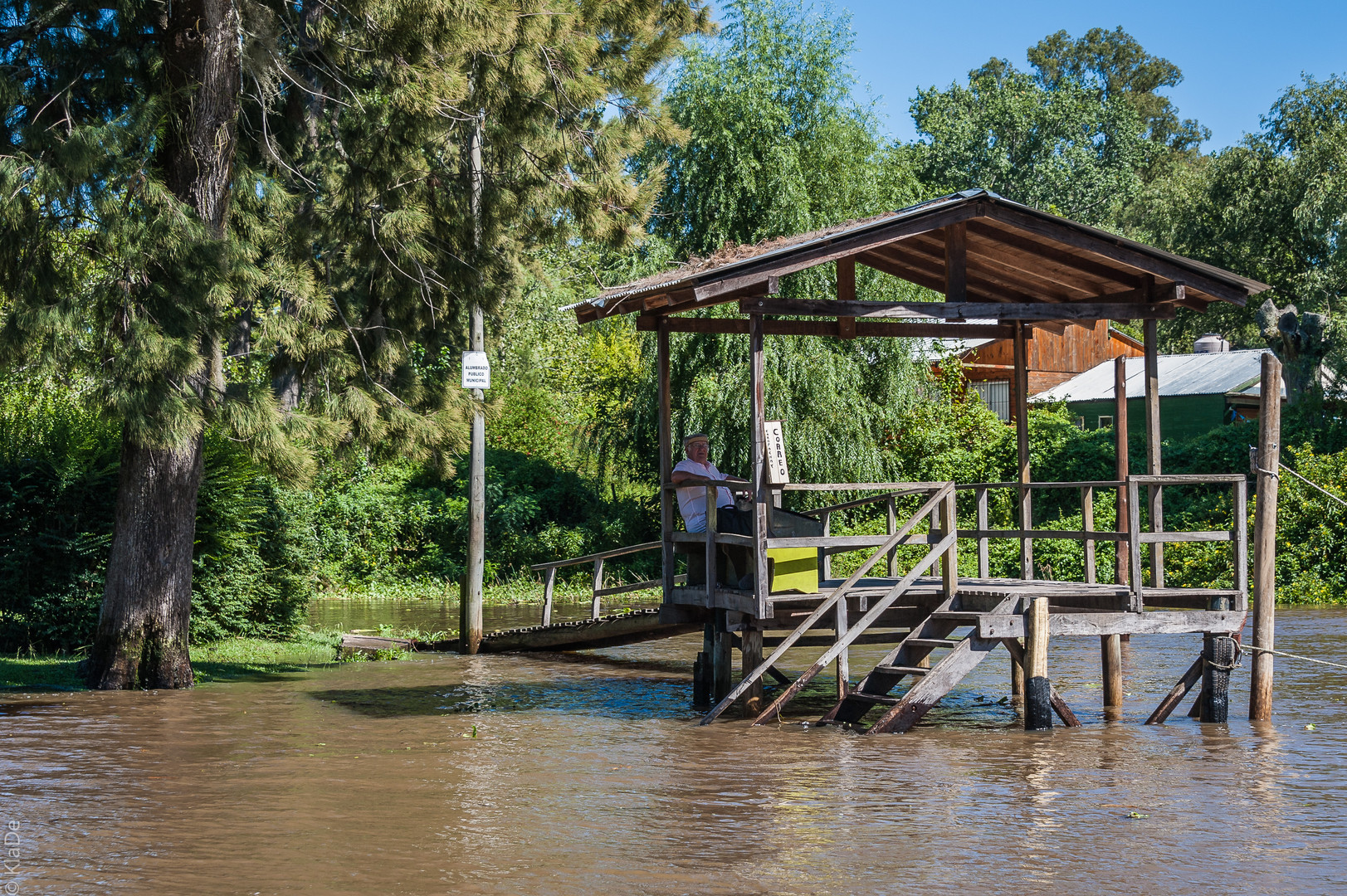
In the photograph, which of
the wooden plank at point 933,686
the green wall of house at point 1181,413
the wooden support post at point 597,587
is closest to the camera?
the wooden plank at point 933,686

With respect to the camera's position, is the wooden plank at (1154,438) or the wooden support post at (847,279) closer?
the wooden plank at (1154,438)

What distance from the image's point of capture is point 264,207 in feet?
53.5

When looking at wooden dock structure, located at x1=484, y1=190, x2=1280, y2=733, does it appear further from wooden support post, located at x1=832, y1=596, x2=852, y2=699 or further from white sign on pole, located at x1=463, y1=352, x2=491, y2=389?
white sign on pole, located at x1=463, y1=352, x2=491, y2=389

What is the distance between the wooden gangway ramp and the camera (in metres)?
17.5

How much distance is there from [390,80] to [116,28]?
3382 mm

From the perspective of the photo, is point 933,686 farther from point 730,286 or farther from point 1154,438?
point 730,286

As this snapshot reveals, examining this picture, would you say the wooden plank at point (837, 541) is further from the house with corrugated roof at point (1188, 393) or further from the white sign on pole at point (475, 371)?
the house with corrugated roof at point (1188, 393)

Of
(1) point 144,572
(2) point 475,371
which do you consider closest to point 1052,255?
(2) point 475,371

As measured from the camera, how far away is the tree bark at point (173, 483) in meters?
14.7

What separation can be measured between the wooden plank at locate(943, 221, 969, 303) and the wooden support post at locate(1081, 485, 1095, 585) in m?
2.23

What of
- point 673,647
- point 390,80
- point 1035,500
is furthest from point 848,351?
point 390,80

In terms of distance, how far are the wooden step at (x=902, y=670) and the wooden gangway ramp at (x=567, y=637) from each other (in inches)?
153

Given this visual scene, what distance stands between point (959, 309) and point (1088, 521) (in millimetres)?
2467

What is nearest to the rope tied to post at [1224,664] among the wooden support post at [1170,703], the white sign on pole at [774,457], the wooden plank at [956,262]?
the wooden support post at [1170,703]
